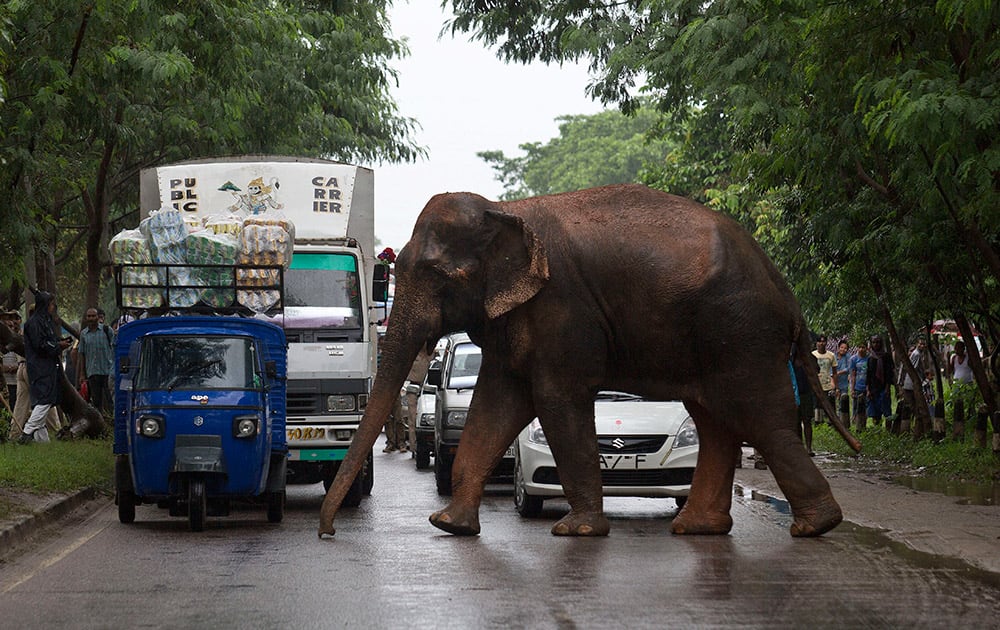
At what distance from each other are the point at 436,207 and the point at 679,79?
10039mm

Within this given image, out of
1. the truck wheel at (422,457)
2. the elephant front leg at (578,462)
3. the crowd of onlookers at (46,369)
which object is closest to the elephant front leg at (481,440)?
the elephant front leg at (578,462)

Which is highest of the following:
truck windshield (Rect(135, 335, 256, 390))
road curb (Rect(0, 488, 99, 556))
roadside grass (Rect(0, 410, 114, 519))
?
truck windshield (Rect(135, 335, 256, 390))

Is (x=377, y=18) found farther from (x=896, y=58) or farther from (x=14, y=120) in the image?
(x=896, y=58)

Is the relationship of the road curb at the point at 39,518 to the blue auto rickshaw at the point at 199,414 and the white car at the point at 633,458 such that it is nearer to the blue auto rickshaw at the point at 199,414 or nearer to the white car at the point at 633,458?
the blue auto rickshaw at the point at 199,414

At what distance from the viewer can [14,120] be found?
18.8 m

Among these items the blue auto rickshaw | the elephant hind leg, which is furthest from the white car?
the blue auto rickshaw

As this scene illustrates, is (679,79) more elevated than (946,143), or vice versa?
(679,79)

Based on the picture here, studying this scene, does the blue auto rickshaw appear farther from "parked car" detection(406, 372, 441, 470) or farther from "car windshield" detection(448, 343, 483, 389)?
"parked car" detection(406, 372, 441, 470)

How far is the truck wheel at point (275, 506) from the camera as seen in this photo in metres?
14.8

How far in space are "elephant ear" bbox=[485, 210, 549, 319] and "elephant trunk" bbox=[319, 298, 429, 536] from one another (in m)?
0.66

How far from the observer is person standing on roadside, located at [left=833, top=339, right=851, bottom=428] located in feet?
101

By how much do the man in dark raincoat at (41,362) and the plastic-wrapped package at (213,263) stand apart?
14.1ft

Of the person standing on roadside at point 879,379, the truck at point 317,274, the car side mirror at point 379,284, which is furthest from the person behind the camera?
the person standing on roadside at point 879,379

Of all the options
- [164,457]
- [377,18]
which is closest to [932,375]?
[377,18]
